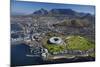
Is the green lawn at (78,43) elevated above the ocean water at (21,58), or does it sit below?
above

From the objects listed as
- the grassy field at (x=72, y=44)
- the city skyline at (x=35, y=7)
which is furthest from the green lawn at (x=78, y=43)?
the city skyline at (x=35, y=7)

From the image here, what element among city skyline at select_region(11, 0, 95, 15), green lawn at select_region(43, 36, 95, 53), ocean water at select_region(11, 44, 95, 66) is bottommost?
ocean water at select_region(11, 44, 95, 66)

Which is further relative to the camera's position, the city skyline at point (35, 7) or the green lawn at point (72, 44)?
the green lawn at point (72, 44)

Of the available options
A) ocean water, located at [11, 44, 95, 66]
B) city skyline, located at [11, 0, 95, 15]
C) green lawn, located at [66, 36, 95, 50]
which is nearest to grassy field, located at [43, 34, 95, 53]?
green lawn, located at [66, 36, 95, 50]

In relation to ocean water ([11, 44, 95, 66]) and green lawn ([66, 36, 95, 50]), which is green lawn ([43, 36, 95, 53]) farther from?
ocean water ([11, 44, 95, 66])

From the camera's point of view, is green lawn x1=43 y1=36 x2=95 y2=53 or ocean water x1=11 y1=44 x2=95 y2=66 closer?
ocean water x1=11 y1=44 x2=95 y2=66

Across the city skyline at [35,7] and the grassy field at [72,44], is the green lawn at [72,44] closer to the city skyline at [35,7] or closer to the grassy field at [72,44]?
the grassy field at [72,44]

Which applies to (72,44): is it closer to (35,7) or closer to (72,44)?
(72,44)

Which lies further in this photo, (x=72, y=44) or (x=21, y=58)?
(x=72, y=44)

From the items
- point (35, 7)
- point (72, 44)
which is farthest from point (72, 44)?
point (35, 7)
